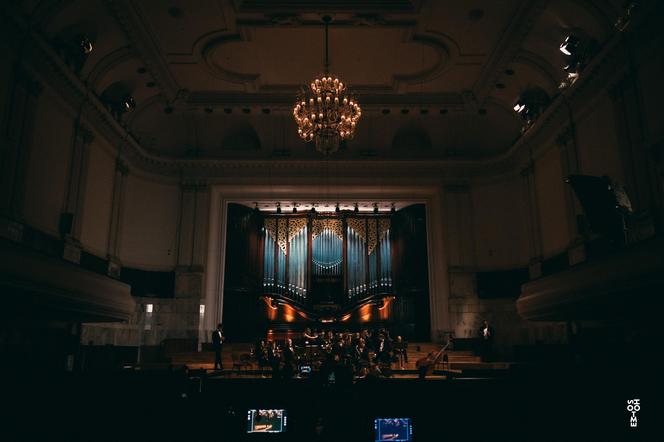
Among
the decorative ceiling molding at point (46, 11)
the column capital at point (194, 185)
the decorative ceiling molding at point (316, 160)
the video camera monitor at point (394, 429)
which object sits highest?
the decorative ceiling molding at point (46, 11)

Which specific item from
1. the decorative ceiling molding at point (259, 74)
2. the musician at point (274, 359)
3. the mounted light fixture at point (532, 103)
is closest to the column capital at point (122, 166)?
the decorative ceiling molding at point (259, 74)

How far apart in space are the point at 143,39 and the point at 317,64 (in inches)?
152

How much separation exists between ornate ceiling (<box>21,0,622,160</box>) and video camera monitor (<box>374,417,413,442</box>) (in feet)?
26.6

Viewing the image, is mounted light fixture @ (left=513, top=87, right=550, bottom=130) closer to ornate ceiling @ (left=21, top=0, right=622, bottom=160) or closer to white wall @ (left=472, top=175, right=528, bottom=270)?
ornate ceiling @ (left=21, top=0, right=622, bottom=160)

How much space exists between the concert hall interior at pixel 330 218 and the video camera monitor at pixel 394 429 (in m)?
0.02

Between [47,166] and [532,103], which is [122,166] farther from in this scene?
[532,103]

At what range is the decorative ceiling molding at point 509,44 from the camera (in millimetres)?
9578

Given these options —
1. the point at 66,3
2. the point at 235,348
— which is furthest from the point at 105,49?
the point at 235,348

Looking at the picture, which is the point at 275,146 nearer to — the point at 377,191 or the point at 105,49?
the point at 377,191

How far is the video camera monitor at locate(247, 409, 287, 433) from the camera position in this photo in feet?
13.1

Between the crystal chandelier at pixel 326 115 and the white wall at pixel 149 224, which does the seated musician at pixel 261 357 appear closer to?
the crystal chandelier at pixel 326 115

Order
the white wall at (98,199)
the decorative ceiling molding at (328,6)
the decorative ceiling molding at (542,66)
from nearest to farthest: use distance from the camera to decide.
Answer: the decorative ceiling molding at (328,6), the decorative ceiling molding at (542,66), the white wall at (98,199)

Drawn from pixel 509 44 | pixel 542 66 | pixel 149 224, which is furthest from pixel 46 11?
pixel 542 66

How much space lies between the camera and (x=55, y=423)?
4215 mm
